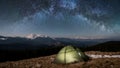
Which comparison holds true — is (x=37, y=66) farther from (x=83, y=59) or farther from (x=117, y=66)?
(x=117, y=66)

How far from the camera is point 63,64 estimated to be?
25781mm

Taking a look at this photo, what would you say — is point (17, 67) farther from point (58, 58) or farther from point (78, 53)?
point (78, 53)

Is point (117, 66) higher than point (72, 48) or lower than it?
lower

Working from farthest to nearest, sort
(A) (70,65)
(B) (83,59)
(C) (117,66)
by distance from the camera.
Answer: (B) (83,59), (A) (70,65), (C) (117,66)

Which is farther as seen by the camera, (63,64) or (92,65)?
(63,64)

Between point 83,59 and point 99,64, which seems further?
point 83,59

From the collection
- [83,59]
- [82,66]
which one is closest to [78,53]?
[83,59]

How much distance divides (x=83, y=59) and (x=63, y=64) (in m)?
2.31

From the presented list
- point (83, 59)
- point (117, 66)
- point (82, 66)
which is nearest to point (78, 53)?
point (83, 59)

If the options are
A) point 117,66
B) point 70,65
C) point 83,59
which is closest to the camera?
point 117,66

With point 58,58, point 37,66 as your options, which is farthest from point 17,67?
point 58,58

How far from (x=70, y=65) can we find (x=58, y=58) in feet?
7.92

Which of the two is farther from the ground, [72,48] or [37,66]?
[72,48]

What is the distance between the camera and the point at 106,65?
23016 millimetres
